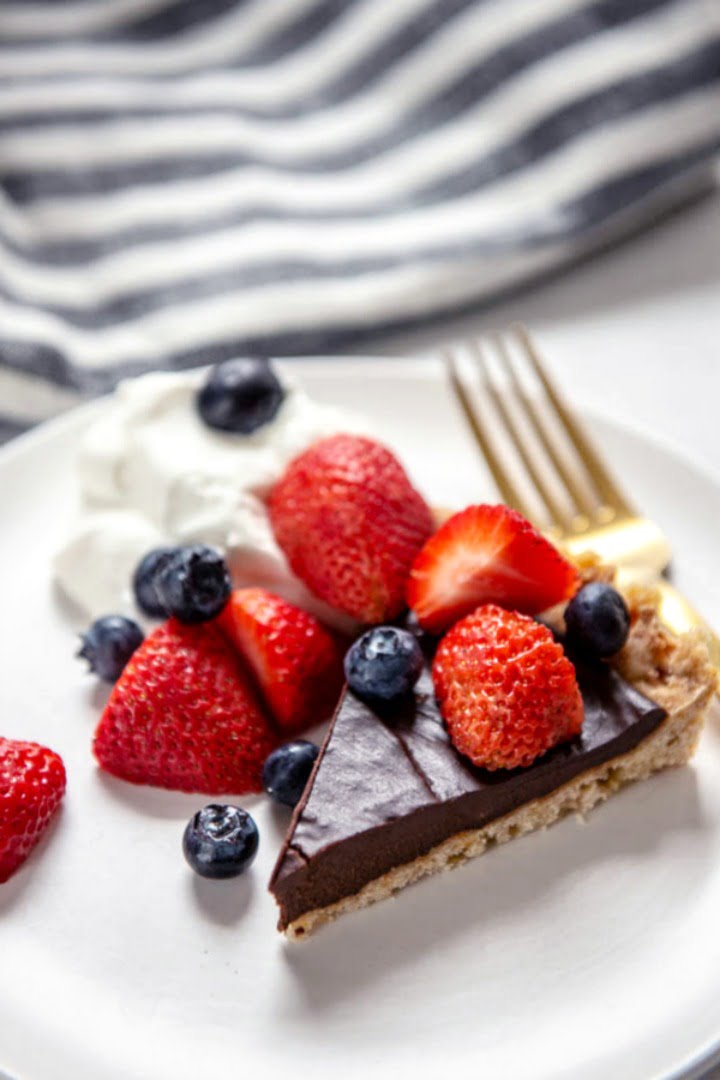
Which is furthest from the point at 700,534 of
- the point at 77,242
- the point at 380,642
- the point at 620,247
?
the point at 77,242

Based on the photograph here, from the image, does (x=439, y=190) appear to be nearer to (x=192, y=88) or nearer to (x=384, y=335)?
(x=384, y=335)

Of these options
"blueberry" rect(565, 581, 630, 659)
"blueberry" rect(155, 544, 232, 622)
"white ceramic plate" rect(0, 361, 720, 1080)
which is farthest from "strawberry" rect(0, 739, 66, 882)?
"blueberry" rect(565, 581, 630, 659)

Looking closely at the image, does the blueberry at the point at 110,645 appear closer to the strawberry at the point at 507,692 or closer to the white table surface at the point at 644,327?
the strawberry at the point at 507,692

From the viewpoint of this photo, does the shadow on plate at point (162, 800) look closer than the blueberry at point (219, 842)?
No

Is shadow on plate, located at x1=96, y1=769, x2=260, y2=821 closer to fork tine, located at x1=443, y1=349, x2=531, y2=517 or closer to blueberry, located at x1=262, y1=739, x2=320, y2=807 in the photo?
blueberry, located at x1=262, y1=739, x2=320, y2=807

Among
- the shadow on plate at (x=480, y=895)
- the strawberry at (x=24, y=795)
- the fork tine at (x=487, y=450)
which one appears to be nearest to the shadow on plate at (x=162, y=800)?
the strawberry at (x=24, y=795)
